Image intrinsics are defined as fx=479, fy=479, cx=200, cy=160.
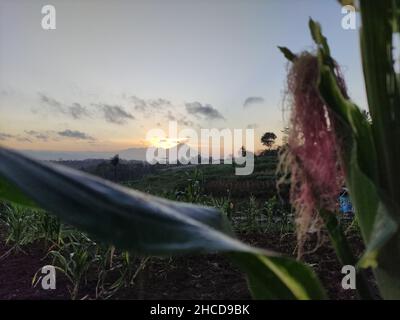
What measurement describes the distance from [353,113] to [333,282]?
1.01 metres

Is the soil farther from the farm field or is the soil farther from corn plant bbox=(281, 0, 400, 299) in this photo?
corn plant bbox=(281, 0, 400, 299)

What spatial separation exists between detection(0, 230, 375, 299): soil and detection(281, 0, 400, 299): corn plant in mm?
761

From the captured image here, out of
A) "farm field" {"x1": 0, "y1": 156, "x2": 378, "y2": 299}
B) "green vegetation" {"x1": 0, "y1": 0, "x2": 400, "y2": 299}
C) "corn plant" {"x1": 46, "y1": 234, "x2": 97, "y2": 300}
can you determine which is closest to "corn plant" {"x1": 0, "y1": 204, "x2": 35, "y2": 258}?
"farm field" {"x1": 0, "y1": 156, "x2": 378, "y2": 299}

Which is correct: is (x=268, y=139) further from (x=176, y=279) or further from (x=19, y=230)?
(x=19, y=230)

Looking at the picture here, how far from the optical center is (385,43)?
436 mm

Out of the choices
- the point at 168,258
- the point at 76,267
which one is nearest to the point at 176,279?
the point at 168,258

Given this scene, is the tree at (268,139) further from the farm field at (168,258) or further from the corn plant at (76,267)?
the corn plant at (76,267)

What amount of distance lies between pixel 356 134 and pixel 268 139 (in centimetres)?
104

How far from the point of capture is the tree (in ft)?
4.86

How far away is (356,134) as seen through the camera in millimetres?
454

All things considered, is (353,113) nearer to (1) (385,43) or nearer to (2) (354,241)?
(1) (385,43)

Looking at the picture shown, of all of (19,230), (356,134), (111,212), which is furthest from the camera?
(19,230)

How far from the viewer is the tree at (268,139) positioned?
1.48m

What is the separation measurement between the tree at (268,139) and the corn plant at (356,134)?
979 millimetres
